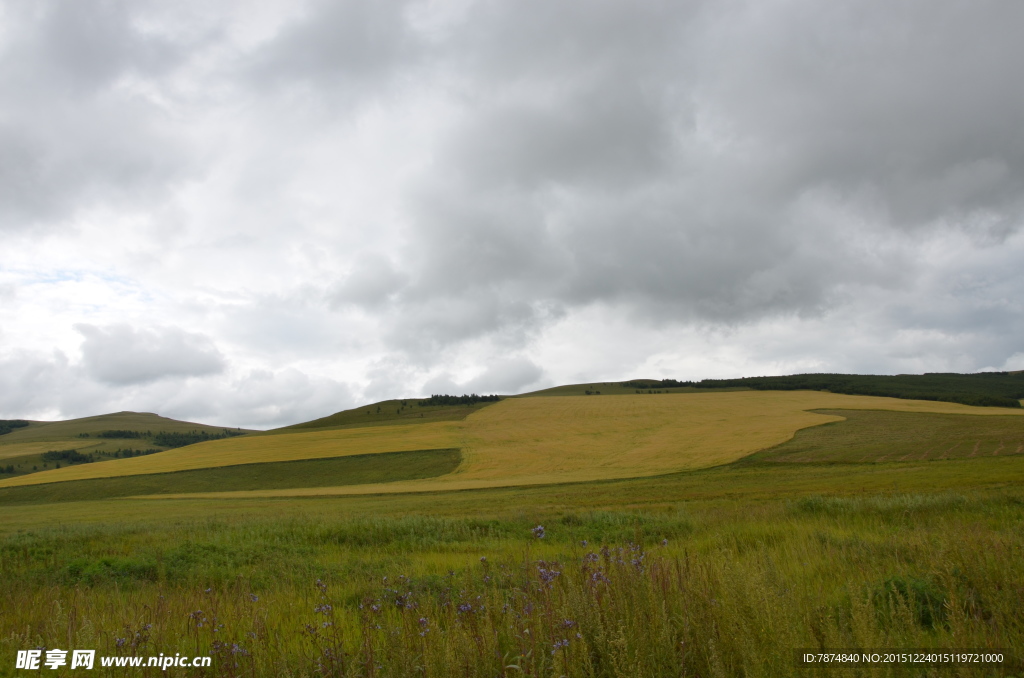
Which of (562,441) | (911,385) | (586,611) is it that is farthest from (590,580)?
(911,385)

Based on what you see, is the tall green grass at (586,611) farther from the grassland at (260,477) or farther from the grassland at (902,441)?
the grassland at (260,477)

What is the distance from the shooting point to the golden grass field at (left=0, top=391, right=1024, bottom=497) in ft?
151

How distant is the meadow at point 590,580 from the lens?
150 inches

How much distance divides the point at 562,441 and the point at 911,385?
108783 mm

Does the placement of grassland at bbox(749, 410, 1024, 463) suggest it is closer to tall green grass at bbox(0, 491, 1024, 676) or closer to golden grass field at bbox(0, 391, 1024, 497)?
golden grass field at bbox(0, 391, 1024, 497)

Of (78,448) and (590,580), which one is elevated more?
(590,580)

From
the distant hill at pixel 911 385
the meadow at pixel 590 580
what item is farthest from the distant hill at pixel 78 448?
the distant hill at pixel 911 385

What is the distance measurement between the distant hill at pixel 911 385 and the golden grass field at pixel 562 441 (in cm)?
2310

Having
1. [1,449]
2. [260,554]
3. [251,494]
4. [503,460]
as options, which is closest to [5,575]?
[260,554]

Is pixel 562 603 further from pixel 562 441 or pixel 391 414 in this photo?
pixel 391 414

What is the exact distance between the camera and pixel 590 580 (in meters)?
4.75

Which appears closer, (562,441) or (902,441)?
(902,441)

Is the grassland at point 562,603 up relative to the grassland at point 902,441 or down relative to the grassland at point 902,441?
up

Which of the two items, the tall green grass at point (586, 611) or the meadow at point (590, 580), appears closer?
the tall green grass at point (586, 611)
